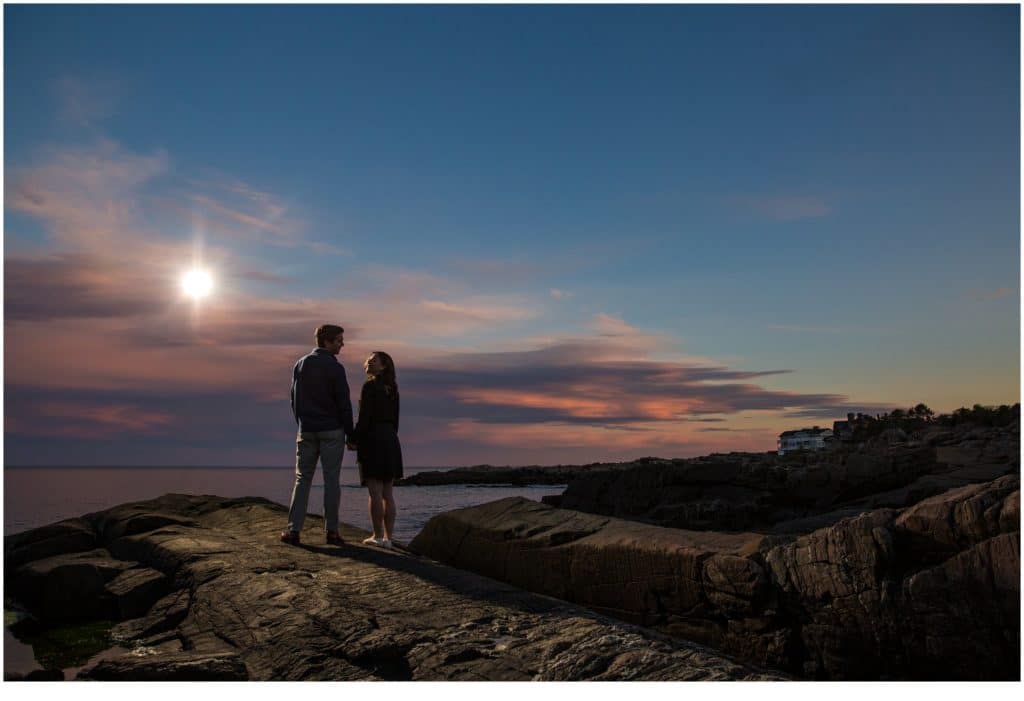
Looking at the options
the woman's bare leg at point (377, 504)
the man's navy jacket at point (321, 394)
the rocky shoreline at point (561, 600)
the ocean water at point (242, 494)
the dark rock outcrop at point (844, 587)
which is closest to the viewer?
the rocky shoreline at point (561, 600)

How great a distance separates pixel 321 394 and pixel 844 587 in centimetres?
567

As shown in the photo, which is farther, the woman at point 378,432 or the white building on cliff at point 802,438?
the white building on cliff at point 802,438

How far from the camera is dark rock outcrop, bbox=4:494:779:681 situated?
4691mm

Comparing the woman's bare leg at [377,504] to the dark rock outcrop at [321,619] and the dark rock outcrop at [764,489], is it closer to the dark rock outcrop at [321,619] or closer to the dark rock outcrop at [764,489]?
the dark rock outcrop at [321,619]

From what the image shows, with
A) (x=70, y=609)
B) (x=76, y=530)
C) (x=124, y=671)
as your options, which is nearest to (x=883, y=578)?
(x=124, y=671)

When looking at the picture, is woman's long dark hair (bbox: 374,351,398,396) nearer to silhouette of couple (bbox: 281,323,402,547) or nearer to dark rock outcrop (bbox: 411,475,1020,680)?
silhouette of couple (bbox: 281,323,402,547)

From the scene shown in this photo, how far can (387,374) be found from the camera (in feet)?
30.0

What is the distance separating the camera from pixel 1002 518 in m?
5.59

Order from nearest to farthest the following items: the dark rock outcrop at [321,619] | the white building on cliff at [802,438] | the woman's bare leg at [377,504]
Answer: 1. the dark rock outcrop at [321,619]
2. the woman's bare leg at [377,504]
3. the white building on cliff at [802,438]

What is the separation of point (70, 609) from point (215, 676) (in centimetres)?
429

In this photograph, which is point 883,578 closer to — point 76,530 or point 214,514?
point 214,514

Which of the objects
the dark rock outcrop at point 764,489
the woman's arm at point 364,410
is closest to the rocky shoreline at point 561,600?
the woman's arm at point 364,410

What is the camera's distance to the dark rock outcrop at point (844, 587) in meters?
5.53

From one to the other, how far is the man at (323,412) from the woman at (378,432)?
0.24 metres
